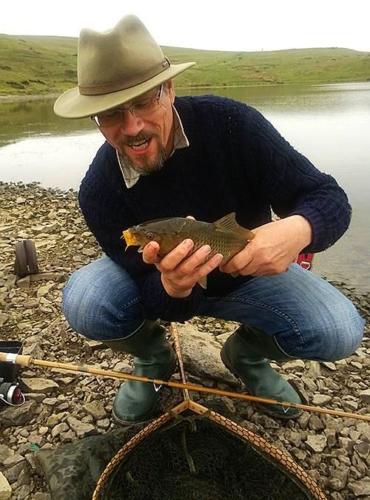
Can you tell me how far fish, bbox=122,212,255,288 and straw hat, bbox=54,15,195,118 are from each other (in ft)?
2.20

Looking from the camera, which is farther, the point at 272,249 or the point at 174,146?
the point at 174,146

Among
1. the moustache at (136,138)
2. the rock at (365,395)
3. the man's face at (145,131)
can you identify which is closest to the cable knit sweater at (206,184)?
the man's face at (145,131)

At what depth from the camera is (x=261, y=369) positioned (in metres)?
3.39

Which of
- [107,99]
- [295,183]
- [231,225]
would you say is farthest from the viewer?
[295,183]

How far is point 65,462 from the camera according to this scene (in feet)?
9.04

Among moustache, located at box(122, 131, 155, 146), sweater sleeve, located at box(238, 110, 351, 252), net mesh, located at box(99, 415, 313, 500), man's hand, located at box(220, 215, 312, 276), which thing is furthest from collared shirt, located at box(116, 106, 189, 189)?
net mesh, located at box(99, 415, 313, 500)

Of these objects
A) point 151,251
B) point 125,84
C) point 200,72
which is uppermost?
point 125,84

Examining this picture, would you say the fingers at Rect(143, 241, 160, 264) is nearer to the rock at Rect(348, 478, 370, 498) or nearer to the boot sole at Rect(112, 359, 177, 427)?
the boot sole at Rect(112, 359, 177, 427)

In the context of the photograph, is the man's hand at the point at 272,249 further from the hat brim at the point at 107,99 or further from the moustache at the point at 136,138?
the hat brim at the point at 107,99

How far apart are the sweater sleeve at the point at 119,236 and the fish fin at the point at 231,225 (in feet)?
2.04

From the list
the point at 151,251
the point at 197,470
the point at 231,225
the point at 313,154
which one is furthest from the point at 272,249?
the point at 313,154

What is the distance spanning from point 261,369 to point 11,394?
66.0 inches

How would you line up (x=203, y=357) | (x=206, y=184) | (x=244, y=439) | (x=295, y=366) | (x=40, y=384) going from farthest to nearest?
1. (x=295, y=366)
2. (x=203, y=357)
3. (x=40, y=384)
4. (x=206, y=184)
5. (x=244, y=439)

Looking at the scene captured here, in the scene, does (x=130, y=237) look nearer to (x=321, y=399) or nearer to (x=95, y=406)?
(x=95, y=406)
